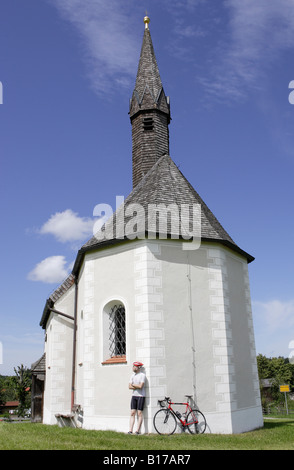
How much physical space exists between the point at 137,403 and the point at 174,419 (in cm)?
106

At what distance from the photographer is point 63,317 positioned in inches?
645

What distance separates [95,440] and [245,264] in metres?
8.65

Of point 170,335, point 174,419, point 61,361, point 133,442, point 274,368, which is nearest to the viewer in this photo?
point 133,442

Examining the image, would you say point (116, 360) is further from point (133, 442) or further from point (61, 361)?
point (61, 361)

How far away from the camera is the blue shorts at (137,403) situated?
10398 mm

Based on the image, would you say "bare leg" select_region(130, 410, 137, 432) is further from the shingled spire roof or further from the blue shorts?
Answer: the shingled spire roof

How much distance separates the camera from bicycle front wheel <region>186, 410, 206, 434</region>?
10691mm

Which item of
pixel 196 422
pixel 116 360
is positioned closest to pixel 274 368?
pixel 196 422

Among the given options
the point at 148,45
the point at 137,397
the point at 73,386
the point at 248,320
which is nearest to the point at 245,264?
the point at 248,320

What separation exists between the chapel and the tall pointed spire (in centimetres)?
241

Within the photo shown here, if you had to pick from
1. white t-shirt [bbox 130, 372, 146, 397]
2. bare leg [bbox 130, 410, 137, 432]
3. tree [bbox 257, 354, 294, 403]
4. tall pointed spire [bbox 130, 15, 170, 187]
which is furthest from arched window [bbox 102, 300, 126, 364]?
tree [bbox 257, 354, 294, 403]

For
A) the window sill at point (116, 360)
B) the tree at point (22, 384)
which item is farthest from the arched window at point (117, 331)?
the tree at point (22, 384)

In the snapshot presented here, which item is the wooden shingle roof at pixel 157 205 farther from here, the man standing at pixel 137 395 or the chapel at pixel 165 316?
the man standing at pixel 137 395

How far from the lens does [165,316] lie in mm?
11422
